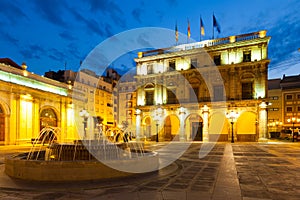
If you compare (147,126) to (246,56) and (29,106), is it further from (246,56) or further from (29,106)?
(246,56)

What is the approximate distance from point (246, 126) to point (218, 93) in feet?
20.4

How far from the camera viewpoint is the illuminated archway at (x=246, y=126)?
32344mm

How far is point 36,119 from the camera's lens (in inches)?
1164

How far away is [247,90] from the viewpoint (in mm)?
32250

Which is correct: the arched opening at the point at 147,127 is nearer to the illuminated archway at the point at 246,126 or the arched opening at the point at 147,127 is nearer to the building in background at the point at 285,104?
the illuminated archway at the point at 246,126

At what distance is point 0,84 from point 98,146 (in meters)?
21.1

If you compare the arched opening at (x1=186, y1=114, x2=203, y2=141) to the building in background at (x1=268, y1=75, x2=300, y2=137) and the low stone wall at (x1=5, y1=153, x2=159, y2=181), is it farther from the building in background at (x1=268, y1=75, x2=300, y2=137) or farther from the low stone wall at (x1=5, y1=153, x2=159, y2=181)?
the low stone wall at (x1=5, y1=153, x2=159, y2=181)

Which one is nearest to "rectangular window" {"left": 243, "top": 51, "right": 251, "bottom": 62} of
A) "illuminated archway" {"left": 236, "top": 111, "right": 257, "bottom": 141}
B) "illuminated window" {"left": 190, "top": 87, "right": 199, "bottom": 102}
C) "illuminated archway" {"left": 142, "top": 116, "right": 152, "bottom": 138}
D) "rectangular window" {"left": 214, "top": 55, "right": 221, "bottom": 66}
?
"rectangular window" {"left": 214, "top": 55, "right": 221, "bottom": 66}

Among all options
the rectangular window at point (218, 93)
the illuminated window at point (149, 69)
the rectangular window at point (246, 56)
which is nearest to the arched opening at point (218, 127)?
the rectangular window at point (218, 93)

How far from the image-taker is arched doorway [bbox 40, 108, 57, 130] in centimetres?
3097

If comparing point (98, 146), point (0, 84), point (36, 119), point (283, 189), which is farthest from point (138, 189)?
point (36, 119)

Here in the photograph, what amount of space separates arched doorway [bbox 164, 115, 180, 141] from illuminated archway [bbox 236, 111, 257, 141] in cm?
925

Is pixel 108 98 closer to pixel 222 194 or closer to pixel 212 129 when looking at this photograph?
pixel 212 129

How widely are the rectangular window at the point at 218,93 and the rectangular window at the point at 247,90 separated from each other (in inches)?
113
